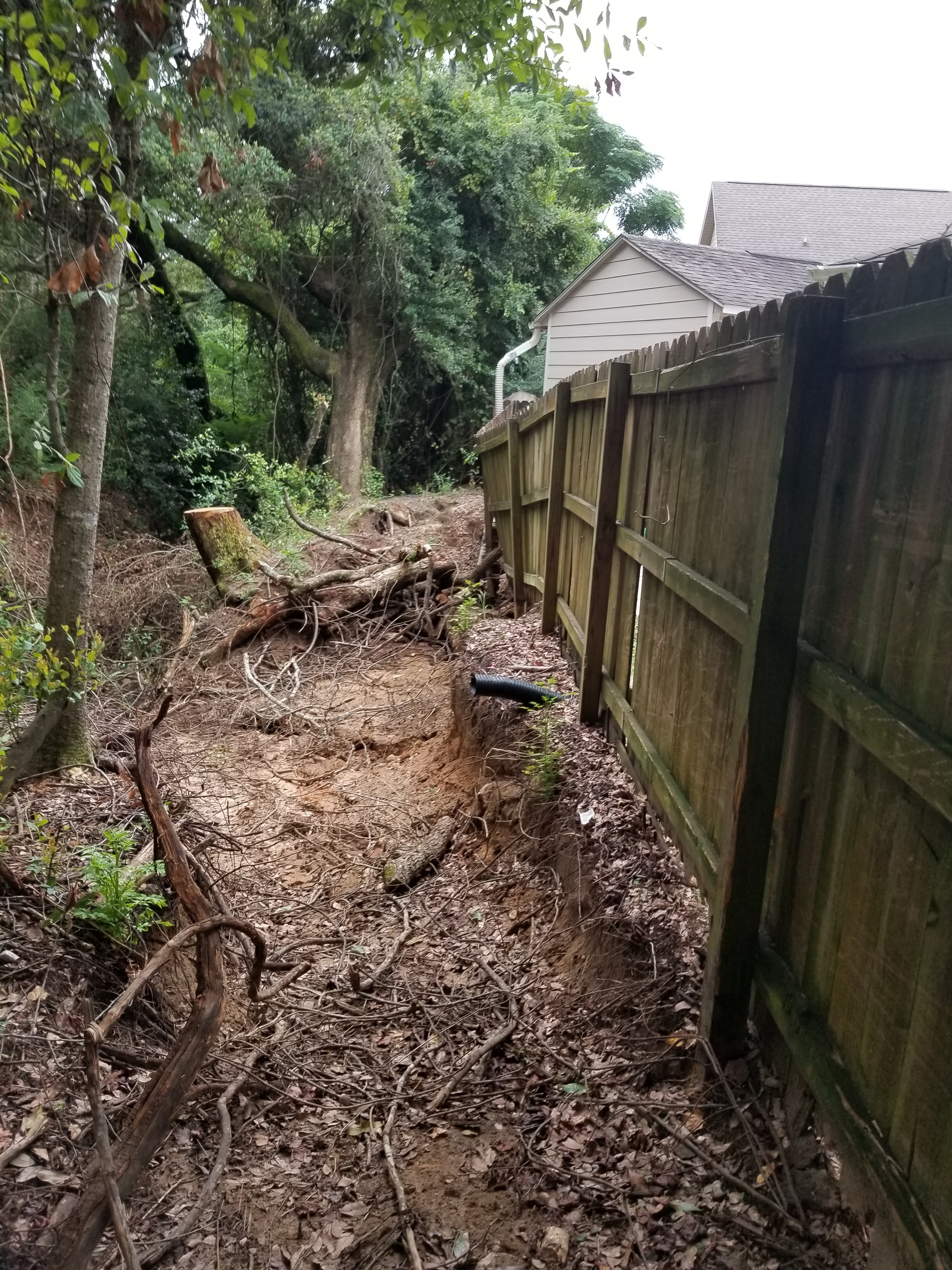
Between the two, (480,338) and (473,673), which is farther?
(480,338)

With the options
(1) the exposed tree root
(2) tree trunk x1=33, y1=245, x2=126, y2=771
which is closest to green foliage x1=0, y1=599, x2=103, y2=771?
(2) tree trunk x1=33, y1=245, x2=126, y2=771

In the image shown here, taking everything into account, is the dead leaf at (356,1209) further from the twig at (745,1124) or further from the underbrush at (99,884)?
the underbrush at (99,884)

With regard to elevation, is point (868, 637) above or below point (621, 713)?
above

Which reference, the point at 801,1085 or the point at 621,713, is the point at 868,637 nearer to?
the point at 801,1085

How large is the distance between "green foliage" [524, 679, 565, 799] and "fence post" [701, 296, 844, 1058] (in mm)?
1906

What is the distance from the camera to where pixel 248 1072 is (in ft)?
9.69

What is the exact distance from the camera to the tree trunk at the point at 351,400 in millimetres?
16766

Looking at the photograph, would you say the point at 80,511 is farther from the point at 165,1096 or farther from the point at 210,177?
the point at 165,1096

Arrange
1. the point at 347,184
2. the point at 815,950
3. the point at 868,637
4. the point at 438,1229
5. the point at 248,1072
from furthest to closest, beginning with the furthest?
the point at 347,184
the point at 248,1072
the point at 438,1229
the point at 815,950
the point at 868,637

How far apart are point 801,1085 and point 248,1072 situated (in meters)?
1.90

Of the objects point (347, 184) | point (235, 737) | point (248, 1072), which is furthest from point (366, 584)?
point (347, 184)

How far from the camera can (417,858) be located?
16.0 feet

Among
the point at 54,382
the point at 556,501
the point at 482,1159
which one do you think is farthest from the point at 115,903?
the point at 556,501

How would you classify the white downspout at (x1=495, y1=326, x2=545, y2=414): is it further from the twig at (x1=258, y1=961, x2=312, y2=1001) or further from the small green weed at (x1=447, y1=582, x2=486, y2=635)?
the twig at (x1=258, y1=961, x2=312, y2=1001)
